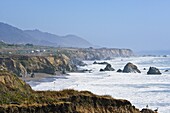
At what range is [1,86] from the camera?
23.4 metres

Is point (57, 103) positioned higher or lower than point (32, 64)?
lower

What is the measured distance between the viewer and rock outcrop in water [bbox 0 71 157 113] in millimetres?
20141

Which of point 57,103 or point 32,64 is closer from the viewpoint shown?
point 57,103

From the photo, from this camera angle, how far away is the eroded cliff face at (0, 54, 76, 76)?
79.1 meters

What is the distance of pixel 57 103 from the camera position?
20.7m

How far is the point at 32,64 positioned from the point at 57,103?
66.0 m

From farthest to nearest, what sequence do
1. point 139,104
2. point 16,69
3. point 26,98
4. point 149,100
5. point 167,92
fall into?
point 16,69 < point 167,92 < point 149,100 < point 139,104 < point 26,98

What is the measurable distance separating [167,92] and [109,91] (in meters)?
7.59

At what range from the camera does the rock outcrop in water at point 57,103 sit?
20141mm

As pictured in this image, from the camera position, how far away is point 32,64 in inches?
3383

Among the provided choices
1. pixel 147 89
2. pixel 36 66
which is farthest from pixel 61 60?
pixel 147 89

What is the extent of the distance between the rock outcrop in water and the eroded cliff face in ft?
174

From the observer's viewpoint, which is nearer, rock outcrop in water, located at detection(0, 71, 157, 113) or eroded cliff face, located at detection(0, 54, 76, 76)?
rock outcrop in water, located at detection(0, 71, 157, 113)

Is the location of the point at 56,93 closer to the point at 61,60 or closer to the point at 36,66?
the point at 36,66
